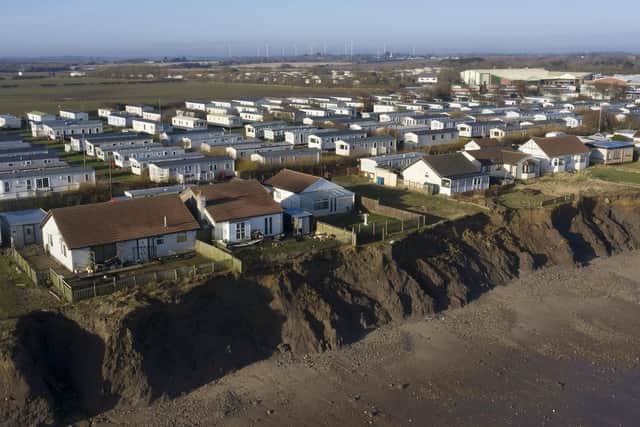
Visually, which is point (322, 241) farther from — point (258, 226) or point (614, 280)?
point (614, 280)

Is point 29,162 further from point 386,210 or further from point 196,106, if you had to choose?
point 196,106

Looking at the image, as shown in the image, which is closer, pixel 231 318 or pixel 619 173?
pixel 231 318

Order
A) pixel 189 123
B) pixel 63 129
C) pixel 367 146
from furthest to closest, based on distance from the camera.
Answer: pixel 189 123 → pixel 63 129 → pixel 367 146

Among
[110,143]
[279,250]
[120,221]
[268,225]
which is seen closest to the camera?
[120,221]

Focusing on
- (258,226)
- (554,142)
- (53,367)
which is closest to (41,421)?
(53,367)

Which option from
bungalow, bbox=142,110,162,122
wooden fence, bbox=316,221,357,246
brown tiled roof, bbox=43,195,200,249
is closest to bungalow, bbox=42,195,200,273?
brown tiled roof, bbox=43,195,200,249

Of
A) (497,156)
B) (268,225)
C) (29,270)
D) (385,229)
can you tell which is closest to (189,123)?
(497,156)

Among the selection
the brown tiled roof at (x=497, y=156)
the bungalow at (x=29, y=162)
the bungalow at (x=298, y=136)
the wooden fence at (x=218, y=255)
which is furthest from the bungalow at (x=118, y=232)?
the bungalow at (x=298, y=136)
